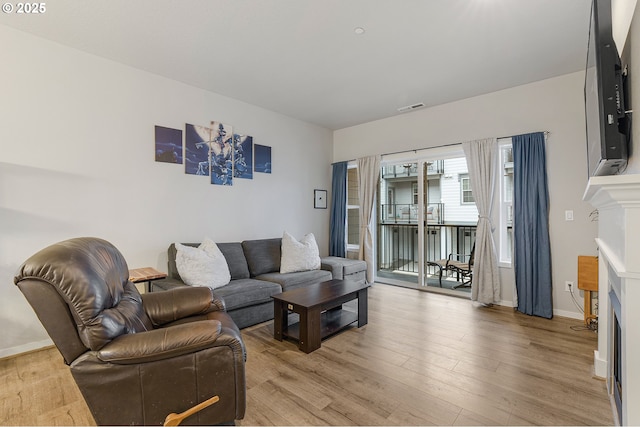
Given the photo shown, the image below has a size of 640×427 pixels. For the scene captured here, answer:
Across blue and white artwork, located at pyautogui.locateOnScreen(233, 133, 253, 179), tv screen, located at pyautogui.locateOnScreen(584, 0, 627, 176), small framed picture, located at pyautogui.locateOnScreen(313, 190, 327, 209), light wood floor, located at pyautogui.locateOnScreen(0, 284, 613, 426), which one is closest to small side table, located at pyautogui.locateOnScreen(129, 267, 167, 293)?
light wood floor, located at pyautogui.locateOnScreen(0, 284, 613, 426)

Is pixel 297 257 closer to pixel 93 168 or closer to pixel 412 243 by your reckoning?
pixel 93 168

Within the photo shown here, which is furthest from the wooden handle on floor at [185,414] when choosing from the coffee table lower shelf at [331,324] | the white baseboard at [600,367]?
the white baseboard at [600,367]

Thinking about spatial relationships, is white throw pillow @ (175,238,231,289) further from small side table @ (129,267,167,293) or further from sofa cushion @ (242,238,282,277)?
sofa cushion @ (242,238,282,277)

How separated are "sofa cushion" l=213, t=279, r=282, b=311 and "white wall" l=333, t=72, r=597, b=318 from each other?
303 centimetres

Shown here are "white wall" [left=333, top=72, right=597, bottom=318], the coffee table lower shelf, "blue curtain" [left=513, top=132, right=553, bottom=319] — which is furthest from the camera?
"blue curtain" [left=513, top=132, right=553, bottom=319]

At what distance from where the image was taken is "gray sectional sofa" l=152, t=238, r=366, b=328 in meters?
3.08

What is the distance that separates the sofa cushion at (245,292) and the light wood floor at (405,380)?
1.00 feet

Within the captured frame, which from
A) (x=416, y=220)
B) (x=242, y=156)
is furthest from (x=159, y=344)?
(x=416, y=220)

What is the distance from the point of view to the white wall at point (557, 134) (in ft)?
11.0

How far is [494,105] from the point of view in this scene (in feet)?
12.8

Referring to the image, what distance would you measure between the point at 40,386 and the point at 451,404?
9.29 ft

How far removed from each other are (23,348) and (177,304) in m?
1.73

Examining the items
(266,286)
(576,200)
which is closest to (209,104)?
(266,286)

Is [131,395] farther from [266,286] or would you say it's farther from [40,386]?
[266,286]
